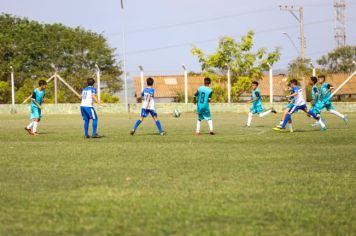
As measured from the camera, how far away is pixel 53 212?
7.26m

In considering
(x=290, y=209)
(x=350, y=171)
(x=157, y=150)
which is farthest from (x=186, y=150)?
(x=290, y=209)

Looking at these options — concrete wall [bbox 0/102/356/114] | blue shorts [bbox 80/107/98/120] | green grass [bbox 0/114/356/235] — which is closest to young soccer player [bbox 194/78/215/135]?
blue shorts [bbox 80/107/98/120]

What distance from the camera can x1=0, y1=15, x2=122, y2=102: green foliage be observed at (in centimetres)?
7638

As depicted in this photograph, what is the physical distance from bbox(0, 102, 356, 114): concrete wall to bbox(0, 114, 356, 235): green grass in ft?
100

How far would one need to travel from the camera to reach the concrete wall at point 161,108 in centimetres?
4519

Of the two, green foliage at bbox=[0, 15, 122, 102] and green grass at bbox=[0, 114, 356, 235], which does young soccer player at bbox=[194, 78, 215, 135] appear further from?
green foliage at bbox=[0, 15, 122, 102]

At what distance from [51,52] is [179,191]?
249 ft

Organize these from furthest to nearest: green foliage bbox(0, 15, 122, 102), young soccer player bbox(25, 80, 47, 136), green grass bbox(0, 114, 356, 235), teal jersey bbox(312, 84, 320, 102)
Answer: green foliage bbox(0, 15, 122, 102), teal jersey bbox(312, 84, 320, 102), young soccer player bbox(25, 80, 47, 136), green grass bbox(0, 114, 356, 235)

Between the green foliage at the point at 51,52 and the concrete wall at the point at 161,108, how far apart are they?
2326 centimetres

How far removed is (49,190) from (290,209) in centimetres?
308

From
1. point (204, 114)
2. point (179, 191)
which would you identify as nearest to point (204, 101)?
point (204, 114)

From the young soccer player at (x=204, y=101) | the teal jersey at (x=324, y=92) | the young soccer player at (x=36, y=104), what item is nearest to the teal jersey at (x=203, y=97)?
the young soccer player at (x=204, y=101)

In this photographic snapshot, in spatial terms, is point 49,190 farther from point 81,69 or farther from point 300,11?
point 81,69

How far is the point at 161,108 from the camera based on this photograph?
4678 cm
